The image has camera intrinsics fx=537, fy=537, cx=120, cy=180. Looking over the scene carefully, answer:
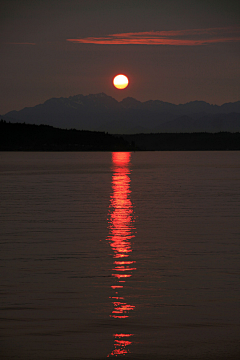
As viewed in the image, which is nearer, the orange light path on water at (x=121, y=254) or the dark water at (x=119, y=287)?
the dark water at (x=119, y=287)

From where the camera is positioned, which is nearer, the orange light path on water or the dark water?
the dark water

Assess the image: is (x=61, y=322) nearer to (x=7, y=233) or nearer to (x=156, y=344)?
(x=156, y=344)

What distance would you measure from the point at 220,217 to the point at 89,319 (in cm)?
2048

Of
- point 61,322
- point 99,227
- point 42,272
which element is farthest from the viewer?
point 99,227

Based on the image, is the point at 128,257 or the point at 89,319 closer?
the point at 89,319

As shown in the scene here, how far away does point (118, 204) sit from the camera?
40031mm

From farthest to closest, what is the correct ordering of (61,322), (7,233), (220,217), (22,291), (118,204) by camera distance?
(118,204) → (220,217) → (7,233) → (22,291) → (61,322)

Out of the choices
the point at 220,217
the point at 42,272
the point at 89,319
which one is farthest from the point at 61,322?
the point at 220,217

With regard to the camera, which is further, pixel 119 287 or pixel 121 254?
pixel 121 254

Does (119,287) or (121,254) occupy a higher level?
(121,254)

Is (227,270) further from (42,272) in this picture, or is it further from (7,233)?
(7,233)

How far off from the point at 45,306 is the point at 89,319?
61.6 inches

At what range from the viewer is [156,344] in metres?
10.4

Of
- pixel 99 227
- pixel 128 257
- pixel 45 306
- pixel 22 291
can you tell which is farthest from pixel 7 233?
pixel 45 306
